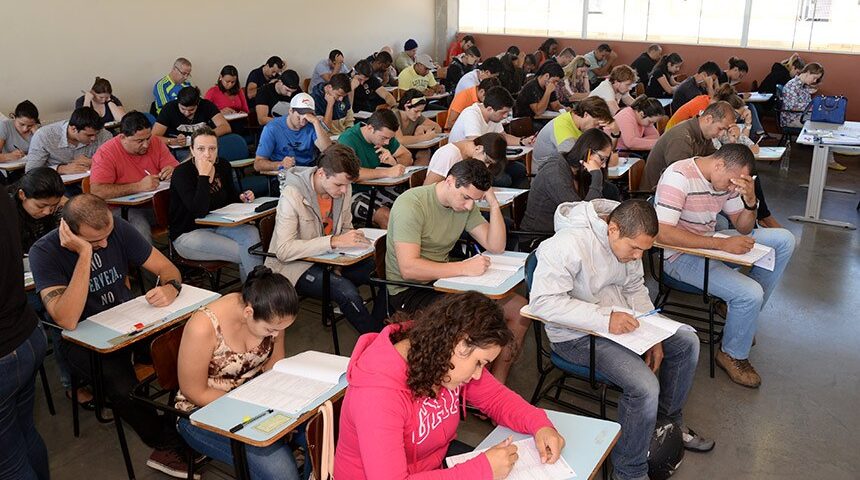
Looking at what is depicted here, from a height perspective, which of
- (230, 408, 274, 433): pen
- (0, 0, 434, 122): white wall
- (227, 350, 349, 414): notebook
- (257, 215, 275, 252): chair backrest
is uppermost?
(0, 0, 434, 122): white wall

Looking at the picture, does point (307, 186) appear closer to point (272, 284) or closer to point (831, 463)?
point (272, 284)

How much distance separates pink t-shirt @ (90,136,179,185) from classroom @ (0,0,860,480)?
16 mm

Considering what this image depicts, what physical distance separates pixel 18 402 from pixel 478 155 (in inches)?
115

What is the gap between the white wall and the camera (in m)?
6.98

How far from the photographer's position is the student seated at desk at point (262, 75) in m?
8.95

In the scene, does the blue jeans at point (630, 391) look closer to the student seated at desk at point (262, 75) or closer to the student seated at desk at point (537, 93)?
the student seated at desk at point (537, 93)

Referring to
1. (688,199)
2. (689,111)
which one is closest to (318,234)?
(688,199)

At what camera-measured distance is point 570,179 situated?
432cm

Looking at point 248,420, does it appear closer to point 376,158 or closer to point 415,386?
point 415,386

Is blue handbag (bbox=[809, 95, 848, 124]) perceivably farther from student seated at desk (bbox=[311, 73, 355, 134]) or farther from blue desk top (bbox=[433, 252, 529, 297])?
blue desk top (bbox=[433, 252, 529, 297])

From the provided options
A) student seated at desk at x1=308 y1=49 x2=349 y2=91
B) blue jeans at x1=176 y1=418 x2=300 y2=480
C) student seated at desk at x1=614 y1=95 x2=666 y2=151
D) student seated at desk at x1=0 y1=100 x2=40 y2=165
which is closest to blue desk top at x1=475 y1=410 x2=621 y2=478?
blue jeans at x1=176 y1=418 x2=300 y2=480

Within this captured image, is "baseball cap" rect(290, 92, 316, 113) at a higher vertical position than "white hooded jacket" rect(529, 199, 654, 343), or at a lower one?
higher

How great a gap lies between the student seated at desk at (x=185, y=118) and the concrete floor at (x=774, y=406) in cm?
Answer: 276

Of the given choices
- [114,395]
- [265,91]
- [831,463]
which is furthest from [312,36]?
[831,463]
